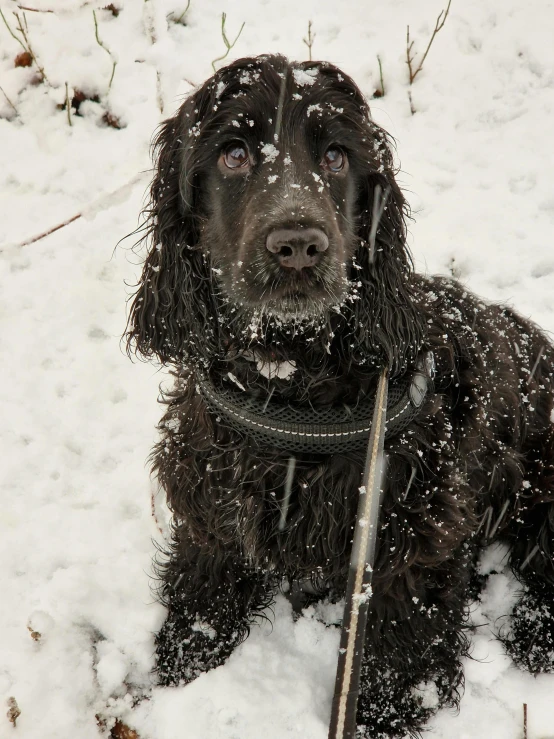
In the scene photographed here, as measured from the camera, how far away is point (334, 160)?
2.36m

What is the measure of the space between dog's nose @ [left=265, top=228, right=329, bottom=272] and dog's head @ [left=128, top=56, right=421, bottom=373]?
0.08 meters

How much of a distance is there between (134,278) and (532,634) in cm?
312

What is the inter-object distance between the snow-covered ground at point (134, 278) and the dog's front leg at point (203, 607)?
73mm

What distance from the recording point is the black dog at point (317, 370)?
2215 mm

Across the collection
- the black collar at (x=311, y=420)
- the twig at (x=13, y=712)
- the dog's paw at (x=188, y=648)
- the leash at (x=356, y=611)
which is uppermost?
the black collar at (x=311, y=420)

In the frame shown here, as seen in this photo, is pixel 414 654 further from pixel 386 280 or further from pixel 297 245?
pixel 297 245

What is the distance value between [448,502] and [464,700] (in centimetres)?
100

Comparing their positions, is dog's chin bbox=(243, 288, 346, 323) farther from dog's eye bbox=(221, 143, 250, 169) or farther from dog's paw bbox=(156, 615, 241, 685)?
dog's paw bbox=(156, 615, 241, 685)

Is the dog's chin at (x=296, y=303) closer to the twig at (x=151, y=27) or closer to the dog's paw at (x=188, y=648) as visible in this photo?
the dog's paw at (x=188, y=648)

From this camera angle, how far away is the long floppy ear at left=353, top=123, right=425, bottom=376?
228cm

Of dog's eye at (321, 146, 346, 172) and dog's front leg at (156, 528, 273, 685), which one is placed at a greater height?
dog's eye at (321, 146, 346, 172)

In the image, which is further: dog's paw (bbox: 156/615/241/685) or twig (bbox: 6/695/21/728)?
dog's paw (bbox: 156/615/241/685)

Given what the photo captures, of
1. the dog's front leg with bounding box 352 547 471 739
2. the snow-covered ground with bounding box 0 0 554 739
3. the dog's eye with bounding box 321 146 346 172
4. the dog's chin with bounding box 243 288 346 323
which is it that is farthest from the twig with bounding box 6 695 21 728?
the dog's eye with bounding box 321 146 346 172

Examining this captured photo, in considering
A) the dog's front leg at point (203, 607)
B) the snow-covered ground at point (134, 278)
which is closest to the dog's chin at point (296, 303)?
the dog's front leg at point (203, 607)
